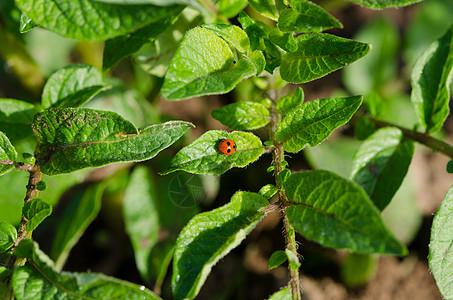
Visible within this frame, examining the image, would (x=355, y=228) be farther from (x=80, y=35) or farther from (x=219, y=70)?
(x=80, y=35)

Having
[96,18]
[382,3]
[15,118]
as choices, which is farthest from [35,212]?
[382,3]

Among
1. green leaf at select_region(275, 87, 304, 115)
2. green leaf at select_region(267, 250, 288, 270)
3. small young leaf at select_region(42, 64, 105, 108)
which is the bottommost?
green leaf at select_region(267, 250, 288, 270)

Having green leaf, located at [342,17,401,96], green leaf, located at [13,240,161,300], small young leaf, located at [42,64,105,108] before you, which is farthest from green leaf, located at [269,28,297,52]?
green leaf, located at [342,17,401,96]

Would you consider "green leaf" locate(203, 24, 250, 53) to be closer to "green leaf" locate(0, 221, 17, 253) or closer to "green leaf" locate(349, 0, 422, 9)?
"green leaf" locate(349, 0, 422, 9)

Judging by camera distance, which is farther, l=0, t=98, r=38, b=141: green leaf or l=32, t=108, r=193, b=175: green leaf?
l=0, t=98, r=38, b=141: green leaf

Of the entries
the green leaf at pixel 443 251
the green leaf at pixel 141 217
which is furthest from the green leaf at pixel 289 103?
the green leaf at pixel 141 217

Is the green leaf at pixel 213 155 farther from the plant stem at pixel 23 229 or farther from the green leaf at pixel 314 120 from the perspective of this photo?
the plant stem at pixel 23 229

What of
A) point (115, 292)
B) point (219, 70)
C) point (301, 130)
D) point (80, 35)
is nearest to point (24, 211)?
point (115, 292)
